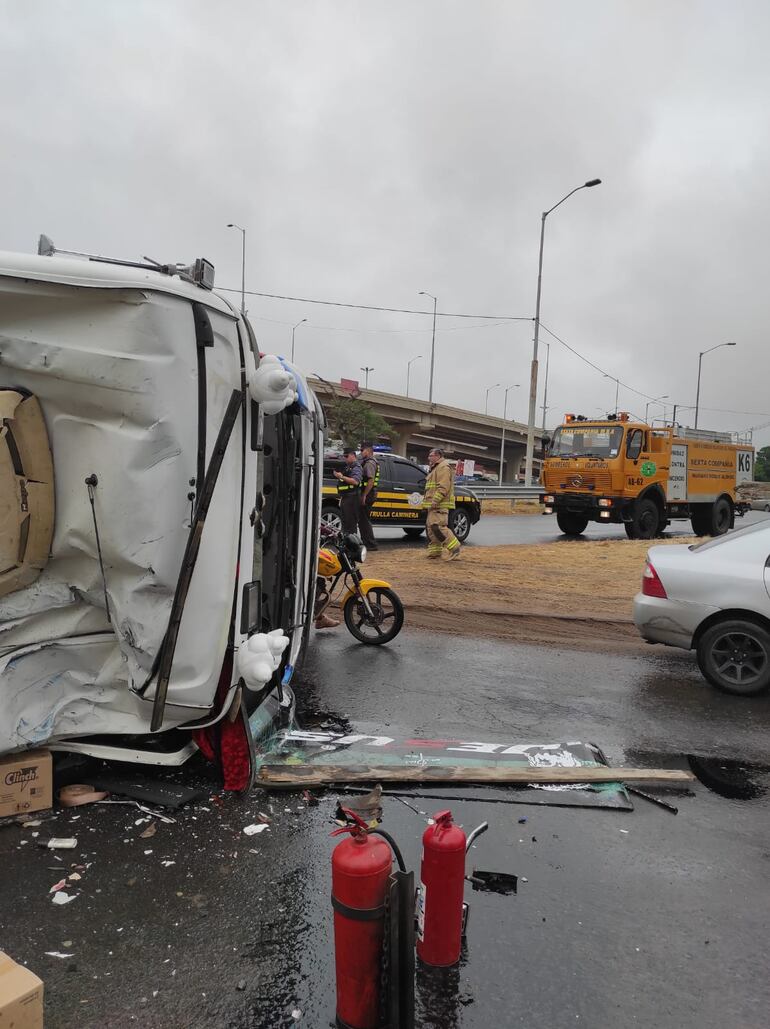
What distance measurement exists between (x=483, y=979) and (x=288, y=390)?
2.54 metres

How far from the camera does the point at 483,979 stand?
244 centimetres

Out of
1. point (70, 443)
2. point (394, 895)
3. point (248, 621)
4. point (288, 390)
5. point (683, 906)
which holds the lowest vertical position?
Answer: point (683, 906)

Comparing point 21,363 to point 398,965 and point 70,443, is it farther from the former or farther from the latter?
point 398,965

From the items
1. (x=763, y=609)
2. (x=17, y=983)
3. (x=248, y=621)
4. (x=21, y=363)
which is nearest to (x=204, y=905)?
(x=17, y=983)

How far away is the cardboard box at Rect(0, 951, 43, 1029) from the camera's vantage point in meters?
1.79

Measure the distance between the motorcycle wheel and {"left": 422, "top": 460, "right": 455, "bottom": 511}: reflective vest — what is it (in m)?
5.36

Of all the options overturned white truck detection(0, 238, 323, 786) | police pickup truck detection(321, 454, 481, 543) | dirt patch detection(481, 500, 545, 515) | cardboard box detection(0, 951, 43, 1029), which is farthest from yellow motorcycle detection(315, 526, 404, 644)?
dirt patch detection(481, 500, 545, 515)

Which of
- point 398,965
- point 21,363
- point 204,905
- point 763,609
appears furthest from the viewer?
point 763,609

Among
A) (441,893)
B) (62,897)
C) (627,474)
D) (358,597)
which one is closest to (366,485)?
(358,597)

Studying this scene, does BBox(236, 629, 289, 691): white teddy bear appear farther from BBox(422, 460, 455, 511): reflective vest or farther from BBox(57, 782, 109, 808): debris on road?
BBox(422, 460, 455, 511): reflective vest

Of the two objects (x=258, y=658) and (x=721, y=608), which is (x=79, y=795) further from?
(x=721, y=608)

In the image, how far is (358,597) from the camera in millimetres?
6906

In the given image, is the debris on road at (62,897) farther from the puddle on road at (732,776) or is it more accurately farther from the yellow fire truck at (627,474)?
the yellow fire truck at (627,474)

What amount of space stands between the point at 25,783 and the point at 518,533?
16189mm
